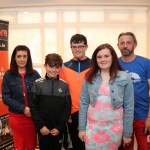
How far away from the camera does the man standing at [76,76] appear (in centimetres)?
226

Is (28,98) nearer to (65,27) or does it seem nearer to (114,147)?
(114,147)

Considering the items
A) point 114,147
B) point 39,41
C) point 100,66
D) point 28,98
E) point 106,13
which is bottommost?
point 114,147

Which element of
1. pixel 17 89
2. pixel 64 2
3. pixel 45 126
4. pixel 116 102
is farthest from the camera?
pixel 64 2

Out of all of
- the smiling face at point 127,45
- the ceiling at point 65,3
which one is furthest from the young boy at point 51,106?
the ceiling at point 65,3

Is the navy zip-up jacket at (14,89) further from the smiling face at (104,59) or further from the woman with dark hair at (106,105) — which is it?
the smiling face at (104,59)

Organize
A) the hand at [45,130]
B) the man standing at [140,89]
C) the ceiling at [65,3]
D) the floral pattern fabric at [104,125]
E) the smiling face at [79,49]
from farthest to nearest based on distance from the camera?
the ceiling at [65,3] → the smiling face at [79,49] → the man standing at [140,89] → the hand at [45,130] → the floral pattern fabric at [104,125]

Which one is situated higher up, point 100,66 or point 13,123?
point 100,66

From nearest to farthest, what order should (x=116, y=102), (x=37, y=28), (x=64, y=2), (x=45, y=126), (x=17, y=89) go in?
(x=116, y=102), (x=45, y=126), (x=17, y=89), (x=64, y=2), (x=37, y=28)

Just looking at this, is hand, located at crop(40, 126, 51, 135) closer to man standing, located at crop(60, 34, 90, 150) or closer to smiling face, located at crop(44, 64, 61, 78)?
man standing, located at crop(60, 34, 90, 150)

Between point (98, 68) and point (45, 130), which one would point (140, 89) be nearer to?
point (98, 68)

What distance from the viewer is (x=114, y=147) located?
6.14 feet

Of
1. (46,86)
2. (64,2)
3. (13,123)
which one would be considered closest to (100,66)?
(46,86)

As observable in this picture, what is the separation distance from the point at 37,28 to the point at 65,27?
531 mm

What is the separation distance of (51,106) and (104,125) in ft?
1.74
